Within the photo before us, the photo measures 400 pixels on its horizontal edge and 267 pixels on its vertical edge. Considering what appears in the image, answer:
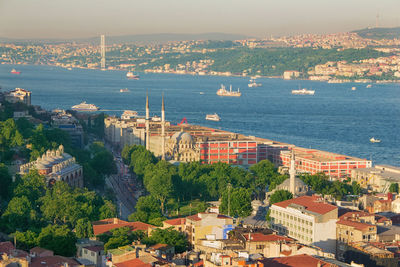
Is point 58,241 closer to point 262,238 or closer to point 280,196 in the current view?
point 262,238

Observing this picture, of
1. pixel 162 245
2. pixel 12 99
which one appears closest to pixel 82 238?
pixel 162 245

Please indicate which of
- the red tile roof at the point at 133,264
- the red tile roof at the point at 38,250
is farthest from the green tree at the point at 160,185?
the red tile roof at the point at 133,264

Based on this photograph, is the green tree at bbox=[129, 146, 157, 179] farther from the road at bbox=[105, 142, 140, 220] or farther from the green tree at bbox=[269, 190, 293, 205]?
the green tree at bbox=[269, 190, 293, 205]

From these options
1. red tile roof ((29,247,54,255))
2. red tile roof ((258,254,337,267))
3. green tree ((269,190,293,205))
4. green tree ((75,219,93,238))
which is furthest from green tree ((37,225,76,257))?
green tree ((269,190,293,205))

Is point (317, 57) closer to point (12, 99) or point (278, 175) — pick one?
point (12, 99)

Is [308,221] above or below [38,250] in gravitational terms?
below

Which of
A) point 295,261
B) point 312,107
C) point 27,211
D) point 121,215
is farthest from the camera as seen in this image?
point 312,107

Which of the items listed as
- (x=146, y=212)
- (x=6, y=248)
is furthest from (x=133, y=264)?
(x=146, y=212)
